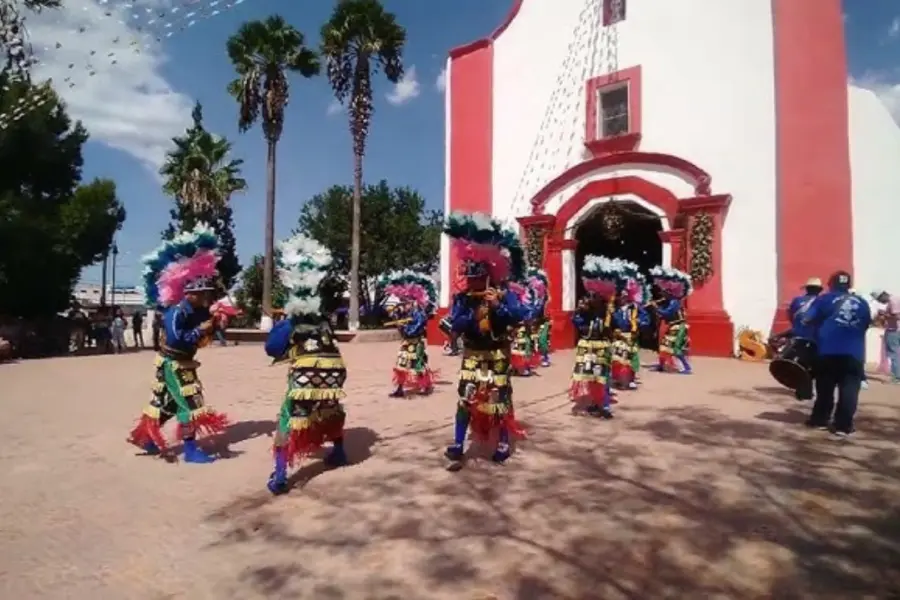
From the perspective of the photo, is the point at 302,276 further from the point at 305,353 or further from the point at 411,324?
the point at 411,324

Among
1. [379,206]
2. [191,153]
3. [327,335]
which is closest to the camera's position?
[327,335]

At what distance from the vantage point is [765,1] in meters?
13.9

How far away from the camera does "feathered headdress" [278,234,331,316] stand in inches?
195

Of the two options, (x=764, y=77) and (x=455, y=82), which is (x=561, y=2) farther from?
(x=764, y=77)

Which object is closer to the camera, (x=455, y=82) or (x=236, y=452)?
(x=236, y=452)

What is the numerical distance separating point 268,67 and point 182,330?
2145 cm

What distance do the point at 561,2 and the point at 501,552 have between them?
55.7ft

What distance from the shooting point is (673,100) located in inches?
600

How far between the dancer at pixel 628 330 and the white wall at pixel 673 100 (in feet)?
19.1

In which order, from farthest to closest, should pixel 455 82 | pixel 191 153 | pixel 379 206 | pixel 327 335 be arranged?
1. pixel 379 206
2. pixel 191 153
3. pixel 455 82
4. pixel 327 335

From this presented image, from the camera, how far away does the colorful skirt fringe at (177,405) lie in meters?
5.49

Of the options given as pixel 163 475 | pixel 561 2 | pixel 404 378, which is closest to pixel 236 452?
pixel 163 475

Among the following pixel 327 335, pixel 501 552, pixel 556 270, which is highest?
pixel 556 270

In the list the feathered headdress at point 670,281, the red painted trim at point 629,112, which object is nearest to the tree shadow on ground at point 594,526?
the feathered headdress at point 670,281
